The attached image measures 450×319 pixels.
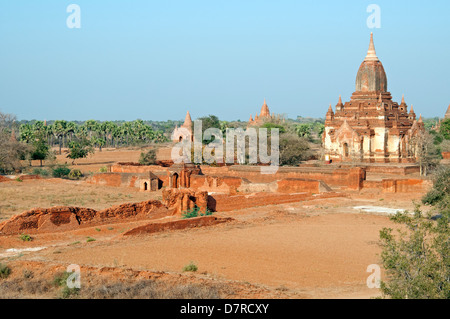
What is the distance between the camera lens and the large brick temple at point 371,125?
3741cm

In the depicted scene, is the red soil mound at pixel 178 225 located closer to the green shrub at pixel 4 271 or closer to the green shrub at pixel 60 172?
the green shrub at pixel 4 271

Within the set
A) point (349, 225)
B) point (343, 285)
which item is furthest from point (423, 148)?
point (343, 285)

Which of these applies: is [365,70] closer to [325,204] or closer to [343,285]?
[325,204]

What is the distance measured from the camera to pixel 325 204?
968 inches

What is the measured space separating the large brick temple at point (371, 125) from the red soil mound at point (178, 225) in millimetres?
19872

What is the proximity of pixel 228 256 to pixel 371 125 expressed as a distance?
83.2ft

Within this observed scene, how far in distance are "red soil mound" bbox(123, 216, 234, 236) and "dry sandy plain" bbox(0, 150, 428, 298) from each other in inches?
10.9

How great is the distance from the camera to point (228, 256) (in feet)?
48.0

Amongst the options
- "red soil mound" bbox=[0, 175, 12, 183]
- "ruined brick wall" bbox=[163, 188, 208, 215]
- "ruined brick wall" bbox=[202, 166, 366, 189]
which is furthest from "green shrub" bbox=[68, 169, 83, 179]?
"ruined brick wall" bbox=[163, 188, 208, 215]

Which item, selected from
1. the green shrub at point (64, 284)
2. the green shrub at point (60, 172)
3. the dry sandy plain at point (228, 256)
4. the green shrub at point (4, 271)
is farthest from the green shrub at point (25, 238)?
the green shrub at point (60, 172)

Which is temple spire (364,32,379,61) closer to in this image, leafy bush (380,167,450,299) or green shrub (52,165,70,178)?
green shrub (52,165,70,178)

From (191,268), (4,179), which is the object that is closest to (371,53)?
(4,179)

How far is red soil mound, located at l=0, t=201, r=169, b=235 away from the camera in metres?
17.3

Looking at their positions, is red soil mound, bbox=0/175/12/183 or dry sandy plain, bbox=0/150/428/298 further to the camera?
red soil mound, bbox=0/175/12/183
